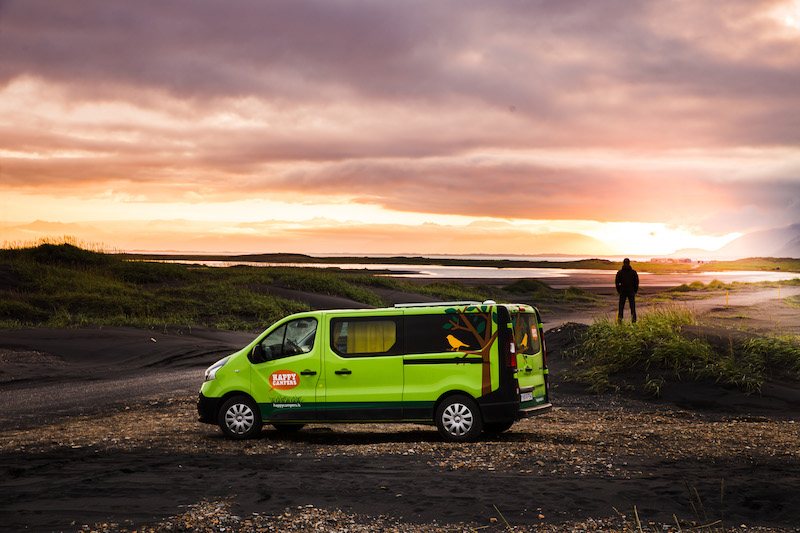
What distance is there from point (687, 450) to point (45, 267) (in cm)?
4574

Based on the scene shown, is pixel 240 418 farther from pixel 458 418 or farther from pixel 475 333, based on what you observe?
pixel 475 333

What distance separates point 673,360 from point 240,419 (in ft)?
37.3

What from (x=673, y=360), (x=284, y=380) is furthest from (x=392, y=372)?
(x=673, y=360)

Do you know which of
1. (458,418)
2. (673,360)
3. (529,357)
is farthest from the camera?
(673,360)

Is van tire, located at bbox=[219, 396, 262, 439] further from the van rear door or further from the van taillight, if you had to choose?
the van rear door

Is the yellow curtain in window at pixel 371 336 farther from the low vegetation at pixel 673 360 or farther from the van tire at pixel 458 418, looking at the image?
the low vegetation at pixel 673 360

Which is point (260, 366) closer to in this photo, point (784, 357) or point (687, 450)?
point (687, 450)

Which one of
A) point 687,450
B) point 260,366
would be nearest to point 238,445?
point 260,366

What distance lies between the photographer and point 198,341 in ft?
93.9

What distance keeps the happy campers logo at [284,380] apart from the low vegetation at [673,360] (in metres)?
8.91

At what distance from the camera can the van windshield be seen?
11641 millimetres

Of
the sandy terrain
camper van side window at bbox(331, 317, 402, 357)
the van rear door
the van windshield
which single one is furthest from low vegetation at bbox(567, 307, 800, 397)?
camper van side window at bbox(331, 317, 402, 357)

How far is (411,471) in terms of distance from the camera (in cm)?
948

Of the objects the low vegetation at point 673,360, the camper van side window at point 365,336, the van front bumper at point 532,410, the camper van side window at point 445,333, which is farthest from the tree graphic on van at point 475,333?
the low vegetation at point 673,360
